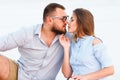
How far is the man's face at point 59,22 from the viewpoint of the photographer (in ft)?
8.68

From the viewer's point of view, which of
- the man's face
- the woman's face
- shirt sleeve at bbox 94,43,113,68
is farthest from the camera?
the man's face

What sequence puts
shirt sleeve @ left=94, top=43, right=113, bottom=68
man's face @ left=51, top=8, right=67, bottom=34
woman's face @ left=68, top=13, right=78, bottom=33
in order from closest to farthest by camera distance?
1. shirt sleeve @ left=94, top=43, right=113, bottom=68
2. woman's face @ left=68, top=13, right=78, bottom=33
3. man's face @ left=51, top=8, right=67, bottom=34

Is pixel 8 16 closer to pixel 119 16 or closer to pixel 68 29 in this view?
pixel 119 16

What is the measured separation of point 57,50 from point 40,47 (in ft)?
0.40

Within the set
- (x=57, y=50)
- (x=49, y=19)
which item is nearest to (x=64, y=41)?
(x=57, y=50)

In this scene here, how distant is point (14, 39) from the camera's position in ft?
8.72

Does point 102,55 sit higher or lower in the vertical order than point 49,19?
lower

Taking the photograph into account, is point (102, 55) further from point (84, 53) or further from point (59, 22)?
point (59, 22)

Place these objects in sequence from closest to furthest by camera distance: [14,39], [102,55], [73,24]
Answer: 1. [102,55]
2. [73,24]
3. [14,39]

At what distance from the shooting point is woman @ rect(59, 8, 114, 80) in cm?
239

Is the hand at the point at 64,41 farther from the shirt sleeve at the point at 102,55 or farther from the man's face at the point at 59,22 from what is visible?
the shirt sleeve at the point at 102,55

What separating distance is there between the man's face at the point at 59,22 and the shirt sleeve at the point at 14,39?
226 millimetres

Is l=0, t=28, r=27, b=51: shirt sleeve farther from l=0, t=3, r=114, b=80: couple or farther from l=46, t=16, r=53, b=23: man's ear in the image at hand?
l=46, t=16, r=53, b=23: man's ear

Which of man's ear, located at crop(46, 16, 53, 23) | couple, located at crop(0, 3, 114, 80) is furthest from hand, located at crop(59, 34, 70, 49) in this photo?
man's ear, located at crop(46, 16, 53, 23)
